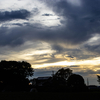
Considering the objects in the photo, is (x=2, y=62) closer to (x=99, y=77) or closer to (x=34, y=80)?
(x=34, y=80)

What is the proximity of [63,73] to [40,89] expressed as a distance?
159 feet

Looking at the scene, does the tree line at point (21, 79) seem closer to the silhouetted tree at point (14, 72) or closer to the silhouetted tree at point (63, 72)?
the silhouetted tree at point (14, 72)

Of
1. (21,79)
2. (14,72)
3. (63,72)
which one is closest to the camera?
(21,79)

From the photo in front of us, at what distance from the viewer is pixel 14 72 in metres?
64.2

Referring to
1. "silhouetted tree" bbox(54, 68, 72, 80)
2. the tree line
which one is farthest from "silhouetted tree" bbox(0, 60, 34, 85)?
"silhouetted tree" bbox(54, 68, 72, 80)

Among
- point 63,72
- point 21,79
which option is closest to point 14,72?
point 21,79

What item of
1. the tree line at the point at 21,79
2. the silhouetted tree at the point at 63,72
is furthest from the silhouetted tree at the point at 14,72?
the silhouetted tree at the point at 63,72

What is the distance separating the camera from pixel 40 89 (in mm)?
47844

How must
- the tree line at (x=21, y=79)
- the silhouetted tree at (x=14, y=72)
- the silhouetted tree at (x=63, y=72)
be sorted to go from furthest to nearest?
the silhouetted tree at (x=63, y=72)
the silhouetted tree at (x=14, y=72)
the tree line at (x=21, y=79)

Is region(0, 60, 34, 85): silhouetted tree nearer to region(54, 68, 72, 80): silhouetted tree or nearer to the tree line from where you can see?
the tree line

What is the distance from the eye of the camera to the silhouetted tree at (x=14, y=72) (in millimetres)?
58369

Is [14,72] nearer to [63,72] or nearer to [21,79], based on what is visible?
[21,79]

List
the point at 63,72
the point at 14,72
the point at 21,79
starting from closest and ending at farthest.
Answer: the point at 21,79 < the point at 14,72 < the point at 63,72

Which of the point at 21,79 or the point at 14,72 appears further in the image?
the point at 14,72
